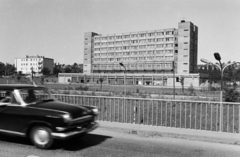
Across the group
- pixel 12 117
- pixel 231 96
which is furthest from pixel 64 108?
pixel 231 96

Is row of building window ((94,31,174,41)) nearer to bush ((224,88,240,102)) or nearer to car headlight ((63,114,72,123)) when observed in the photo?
bush ((224,88,240,102))

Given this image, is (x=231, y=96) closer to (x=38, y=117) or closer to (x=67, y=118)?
(x=67, y=118)

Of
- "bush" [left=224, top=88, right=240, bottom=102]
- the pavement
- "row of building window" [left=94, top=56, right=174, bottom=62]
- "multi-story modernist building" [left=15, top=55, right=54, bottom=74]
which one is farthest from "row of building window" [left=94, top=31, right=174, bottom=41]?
the pavement

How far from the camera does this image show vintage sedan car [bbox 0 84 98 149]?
5.53 meters

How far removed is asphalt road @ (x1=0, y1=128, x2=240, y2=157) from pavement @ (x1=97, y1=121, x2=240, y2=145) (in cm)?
22

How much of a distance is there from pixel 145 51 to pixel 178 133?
10366 cm

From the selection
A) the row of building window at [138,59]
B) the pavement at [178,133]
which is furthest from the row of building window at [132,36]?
the pavement at [178,133]

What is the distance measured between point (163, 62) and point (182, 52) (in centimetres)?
923

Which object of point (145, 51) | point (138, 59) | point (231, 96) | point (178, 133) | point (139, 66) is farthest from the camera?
point (138, 59)

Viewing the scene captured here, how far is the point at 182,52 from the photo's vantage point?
327 feet

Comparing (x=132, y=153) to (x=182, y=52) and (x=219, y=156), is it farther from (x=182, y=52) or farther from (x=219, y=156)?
(x=182, y=52)

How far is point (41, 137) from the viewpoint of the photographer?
18.7ft

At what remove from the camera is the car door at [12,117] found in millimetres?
5809

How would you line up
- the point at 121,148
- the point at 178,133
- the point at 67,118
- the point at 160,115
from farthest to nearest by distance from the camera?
1. the point at 160,115
2. the point at 178,133
3. the point at 121,148
4. the point at 67,118
